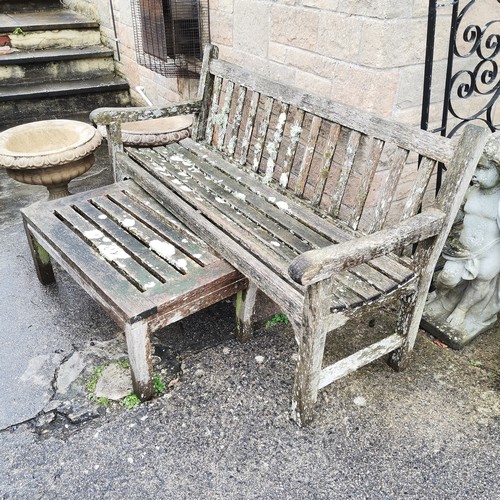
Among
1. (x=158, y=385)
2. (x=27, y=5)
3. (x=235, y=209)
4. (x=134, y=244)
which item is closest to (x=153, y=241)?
(x=134, y=244)

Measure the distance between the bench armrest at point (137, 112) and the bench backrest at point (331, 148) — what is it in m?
0.11

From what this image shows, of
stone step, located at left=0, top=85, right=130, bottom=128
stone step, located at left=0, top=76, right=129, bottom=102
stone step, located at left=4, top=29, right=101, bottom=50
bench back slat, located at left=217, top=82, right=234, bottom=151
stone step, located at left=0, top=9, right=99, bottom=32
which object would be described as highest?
bench back slat, located at left=217, top=82, right=234, bottom=151

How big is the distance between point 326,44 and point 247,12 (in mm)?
776

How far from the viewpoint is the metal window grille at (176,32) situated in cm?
370

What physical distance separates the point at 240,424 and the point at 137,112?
A: 1921 millimetres

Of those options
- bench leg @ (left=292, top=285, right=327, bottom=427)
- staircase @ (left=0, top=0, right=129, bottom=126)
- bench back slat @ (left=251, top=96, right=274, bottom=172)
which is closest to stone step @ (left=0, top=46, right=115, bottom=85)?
staircase @ (left=0, top=0, right=129, bottom=126)

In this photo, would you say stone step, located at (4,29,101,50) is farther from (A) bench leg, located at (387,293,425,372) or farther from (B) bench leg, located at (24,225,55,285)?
(A) bench leg, located at (387,293,425,372)

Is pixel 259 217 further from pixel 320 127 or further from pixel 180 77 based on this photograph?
pixel 180 77

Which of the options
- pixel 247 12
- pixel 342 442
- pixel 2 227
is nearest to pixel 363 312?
pixel 342 442

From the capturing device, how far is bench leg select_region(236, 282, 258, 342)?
99.7 inches

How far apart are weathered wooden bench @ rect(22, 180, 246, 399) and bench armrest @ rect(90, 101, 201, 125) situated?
16.8 inches

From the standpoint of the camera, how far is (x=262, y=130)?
2912 millimetres

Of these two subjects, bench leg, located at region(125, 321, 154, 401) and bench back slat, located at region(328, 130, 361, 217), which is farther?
bench back slat, located at region(328, 130, 361, 217)

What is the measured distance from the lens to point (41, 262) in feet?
10.0
